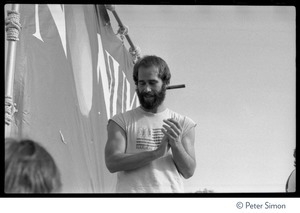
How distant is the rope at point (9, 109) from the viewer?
6.89 ft

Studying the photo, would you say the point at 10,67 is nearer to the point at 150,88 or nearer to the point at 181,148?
the point at 150,88

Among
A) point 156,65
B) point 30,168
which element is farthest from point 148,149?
point 30,168

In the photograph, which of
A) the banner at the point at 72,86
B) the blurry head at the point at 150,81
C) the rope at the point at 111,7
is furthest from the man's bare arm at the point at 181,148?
the rope at the point at 111,7

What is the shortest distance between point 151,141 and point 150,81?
0.22 meters

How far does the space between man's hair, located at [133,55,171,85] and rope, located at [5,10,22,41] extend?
17.4 inches

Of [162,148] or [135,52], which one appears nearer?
[162,148]

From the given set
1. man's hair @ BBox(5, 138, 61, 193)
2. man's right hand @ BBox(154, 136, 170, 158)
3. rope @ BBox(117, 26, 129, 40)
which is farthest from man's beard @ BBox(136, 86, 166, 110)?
man's hair @ BBox(5, 138, 61, 193)

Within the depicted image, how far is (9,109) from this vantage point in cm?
211

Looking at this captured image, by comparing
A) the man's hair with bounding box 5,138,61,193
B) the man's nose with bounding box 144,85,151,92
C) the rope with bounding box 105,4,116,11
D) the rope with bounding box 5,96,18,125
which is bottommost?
the man's hair with bounding box 5,138,61,193

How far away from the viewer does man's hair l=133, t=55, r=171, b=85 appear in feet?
7.17

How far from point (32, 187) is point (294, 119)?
1194 millimetres

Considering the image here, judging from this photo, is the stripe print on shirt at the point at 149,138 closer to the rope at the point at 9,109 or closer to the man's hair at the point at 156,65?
the man's hair at the point at 156,65

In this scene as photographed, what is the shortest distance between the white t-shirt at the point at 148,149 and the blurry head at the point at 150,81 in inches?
1.8

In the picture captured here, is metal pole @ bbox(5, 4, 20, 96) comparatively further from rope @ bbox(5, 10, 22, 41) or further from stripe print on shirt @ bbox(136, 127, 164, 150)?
stripe print on shirt @ bbox(136, 127, 164, 150)
